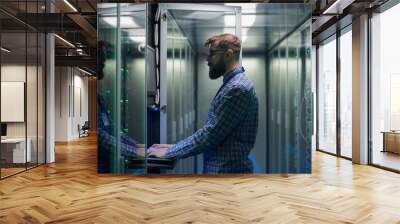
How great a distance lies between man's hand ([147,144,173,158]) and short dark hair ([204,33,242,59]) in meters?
1.80

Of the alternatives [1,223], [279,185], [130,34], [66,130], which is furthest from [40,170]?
[66,130]

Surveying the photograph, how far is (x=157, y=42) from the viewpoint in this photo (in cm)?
Answer: 605

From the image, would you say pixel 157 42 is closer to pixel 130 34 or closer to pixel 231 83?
pixel 130 34

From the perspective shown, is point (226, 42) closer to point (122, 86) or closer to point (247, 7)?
point (247, 7)

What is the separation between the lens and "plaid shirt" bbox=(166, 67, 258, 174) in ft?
19.3

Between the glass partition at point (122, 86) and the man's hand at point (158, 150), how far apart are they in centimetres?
13

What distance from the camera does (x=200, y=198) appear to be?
4633 mm

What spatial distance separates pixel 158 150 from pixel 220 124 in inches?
44.1

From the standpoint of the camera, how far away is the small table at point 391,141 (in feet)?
22.7

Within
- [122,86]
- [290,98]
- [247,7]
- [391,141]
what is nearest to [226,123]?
[290,98]

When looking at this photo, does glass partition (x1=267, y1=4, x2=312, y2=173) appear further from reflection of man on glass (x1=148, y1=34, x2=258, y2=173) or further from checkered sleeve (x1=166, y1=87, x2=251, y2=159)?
checkered sleeve (x1=166, y1=87, x2=251, y2=159)

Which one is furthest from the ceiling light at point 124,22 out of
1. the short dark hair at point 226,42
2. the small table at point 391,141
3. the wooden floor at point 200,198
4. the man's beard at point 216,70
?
the small table at point 391,141

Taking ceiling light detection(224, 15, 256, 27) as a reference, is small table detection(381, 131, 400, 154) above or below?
below

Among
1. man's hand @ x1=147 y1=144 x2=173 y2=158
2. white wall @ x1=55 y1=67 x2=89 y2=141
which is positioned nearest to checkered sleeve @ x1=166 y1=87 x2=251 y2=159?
man's hand @ x1=147 y1=144 x2=173 y2=158
